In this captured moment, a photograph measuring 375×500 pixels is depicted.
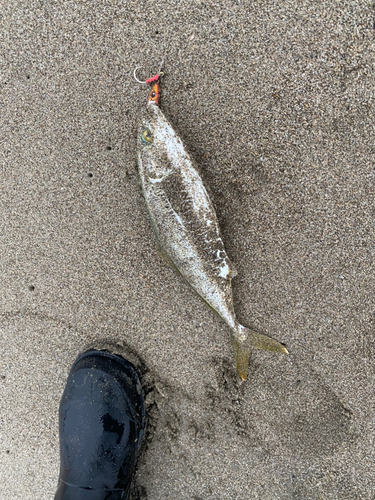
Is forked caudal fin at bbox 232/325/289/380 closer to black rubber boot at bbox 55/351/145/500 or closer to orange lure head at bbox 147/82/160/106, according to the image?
black rubber boot at bbox 55/351/145/500

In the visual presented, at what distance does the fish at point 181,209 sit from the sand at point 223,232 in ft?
0.45

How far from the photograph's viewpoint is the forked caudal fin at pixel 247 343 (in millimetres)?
2125

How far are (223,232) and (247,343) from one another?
797 millimetres

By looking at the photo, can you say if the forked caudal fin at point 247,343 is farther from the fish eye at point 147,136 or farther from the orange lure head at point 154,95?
the orange lure head at point 154,95

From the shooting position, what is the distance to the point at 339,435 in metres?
2.14

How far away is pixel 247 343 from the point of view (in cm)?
214

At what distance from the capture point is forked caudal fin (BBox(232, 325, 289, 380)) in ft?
6.97

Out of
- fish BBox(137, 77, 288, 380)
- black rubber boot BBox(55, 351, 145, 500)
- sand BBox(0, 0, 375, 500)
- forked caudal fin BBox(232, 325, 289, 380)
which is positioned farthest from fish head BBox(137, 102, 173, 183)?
black rubber boot BBox(55, 351, 145, 500)

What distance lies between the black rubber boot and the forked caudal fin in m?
0.78

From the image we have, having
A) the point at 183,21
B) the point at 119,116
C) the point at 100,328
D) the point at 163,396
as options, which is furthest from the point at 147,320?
the point at 183,21

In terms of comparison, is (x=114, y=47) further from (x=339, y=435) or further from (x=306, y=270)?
(x=339, y=435)

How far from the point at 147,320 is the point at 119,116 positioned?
147 centimetres

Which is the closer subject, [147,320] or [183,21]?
[183,21]

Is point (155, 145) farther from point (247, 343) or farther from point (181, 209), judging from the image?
point (247, 343)
